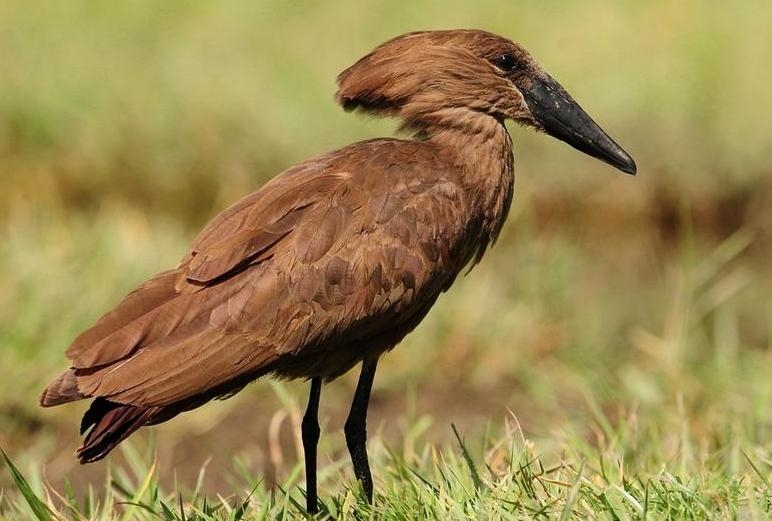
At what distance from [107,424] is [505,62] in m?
1.79

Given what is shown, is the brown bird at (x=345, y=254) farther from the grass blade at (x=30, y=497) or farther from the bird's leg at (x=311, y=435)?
the grass blade at (x=30, y=497)

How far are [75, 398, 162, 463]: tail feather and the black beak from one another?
1.68 meters

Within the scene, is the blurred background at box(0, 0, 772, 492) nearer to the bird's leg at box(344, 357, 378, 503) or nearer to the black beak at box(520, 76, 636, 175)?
the bird's leg at box(344, 357, 378, 503)

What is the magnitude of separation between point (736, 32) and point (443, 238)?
22.2 ft

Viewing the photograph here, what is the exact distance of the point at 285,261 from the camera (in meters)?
4.13

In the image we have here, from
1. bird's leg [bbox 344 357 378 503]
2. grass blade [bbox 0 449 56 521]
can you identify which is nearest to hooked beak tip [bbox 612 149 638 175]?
bird's leg [bbox 344 357 378 503]

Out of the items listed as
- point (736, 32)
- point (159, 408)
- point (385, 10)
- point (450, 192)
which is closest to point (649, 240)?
point (736, 32)

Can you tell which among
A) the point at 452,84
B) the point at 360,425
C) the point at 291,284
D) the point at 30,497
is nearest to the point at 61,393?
the point at 30,497

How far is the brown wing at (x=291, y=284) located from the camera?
155 inches

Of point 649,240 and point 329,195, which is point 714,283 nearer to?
point 649,240

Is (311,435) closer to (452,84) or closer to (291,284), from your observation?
(291,284)

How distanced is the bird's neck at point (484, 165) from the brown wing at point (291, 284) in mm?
99

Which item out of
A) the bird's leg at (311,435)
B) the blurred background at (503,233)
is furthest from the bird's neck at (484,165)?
the blurred background at (503,233)

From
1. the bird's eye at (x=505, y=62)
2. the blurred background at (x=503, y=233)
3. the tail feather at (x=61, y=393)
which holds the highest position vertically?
the bird's eye at (x=505, y=62)
